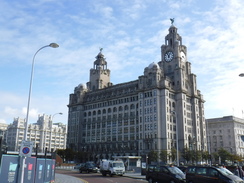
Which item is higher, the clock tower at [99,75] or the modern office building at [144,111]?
the clock tower at [99,75]

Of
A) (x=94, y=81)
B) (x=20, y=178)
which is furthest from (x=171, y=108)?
(x=20, y=178)

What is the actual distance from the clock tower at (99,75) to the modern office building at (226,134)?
59575 mm

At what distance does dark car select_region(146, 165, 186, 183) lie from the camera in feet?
85.6

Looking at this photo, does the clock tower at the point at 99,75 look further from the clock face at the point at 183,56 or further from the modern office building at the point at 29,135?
the modern office building at the point at 29,135

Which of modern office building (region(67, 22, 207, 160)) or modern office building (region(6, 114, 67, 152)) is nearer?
modern office building (region(67, 22, 207, 160))

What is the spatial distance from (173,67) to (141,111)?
2445 centimetres

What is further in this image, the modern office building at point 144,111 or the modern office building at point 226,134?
the modern office building at point 226,134

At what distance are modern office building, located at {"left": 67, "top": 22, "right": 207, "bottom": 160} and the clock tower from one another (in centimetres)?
52

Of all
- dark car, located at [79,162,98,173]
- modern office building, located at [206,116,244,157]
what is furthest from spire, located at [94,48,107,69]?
dark car, located at [79,162,98,173]

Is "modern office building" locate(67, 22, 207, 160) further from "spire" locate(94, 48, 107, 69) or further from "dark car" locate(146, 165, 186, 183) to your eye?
"dark car" locate(146, 165, 186, 183)

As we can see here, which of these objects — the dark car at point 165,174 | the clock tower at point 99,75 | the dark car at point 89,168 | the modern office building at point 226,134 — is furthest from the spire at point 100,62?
the dark car at point 165,174

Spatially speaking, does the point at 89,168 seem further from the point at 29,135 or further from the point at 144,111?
the point at 29,135

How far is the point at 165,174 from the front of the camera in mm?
27281

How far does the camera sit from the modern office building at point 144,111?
9888 cm
